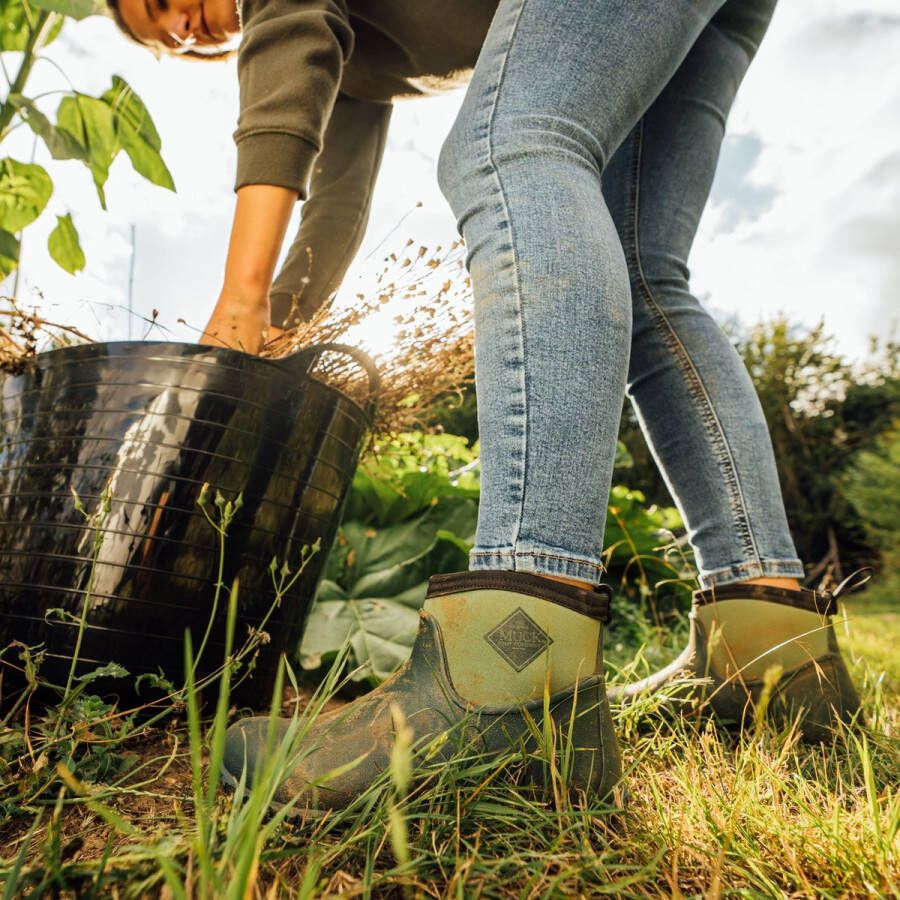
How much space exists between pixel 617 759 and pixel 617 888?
0.81 ft

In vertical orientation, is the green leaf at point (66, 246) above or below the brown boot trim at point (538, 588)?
above

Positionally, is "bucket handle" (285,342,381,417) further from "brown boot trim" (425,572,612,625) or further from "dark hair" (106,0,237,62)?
"dark hair" (106,0,237,62)

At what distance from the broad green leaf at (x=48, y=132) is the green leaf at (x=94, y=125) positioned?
0.24 m

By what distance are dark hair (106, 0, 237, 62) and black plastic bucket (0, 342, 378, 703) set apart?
66 cm

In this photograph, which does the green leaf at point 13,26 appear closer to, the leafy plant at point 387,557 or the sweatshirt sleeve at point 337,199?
the sweatshirt sleeve at point 337,199

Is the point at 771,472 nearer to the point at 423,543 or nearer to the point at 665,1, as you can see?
the point at 665,1

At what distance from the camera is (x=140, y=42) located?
4.36 ft

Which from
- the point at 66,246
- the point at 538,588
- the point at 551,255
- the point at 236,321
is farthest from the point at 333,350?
the point at 66,246

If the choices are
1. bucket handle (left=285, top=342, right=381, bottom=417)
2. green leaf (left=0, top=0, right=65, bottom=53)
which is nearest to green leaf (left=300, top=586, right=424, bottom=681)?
bucket handle (left=285, top=342, right=381, bottom=417)

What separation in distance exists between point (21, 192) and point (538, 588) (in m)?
1.62

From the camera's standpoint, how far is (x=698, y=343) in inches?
47.6

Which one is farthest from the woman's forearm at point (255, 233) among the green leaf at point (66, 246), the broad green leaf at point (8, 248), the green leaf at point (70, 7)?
the green leaf at point (66, 246)

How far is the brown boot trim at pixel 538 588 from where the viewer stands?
74 cm

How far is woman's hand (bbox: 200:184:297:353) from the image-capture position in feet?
3.50
